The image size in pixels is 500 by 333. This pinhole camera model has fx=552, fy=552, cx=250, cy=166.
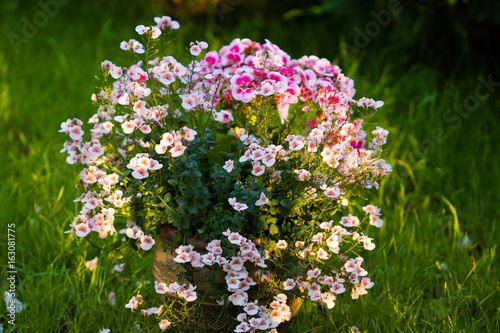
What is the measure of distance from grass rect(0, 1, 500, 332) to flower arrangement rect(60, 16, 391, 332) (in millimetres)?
373

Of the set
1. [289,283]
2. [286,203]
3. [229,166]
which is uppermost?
[229,166]

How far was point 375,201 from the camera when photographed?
291 centimetres

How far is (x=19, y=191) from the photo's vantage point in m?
2.75

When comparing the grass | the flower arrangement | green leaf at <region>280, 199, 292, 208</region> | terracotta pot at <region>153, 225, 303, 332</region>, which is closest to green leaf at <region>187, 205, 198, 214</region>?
the flower arrangement

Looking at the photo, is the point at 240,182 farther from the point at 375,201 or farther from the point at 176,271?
the point at 375,201

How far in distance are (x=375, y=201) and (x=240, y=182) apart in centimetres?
143

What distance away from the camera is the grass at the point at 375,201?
2.10 m

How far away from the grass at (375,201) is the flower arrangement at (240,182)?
1.23 ft

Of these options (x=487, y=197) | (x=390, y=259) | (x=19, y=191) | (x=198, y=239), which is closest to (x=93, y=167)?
(x=198, y=239)

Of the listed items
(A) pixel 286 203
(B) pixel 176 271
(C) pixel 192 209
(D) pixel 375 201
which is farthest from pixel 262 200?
(D) pixel 375 201

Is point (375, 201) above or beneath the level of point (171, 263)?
above

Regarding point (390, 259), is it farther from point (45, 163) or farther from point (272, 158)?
point (45, 163)

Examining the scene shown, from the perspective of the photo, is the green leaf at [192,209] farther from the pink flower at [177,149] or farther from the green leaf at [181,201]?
the pink flower at [177,149]

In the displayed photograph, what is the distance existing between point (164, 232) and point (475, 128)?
2534 mm
